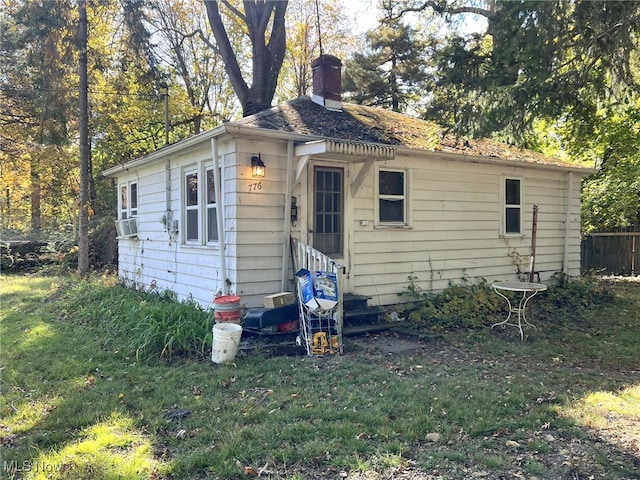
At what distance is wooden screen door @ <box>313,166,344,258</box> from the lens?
24.6ft

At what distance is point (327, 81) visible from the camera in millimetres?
8945

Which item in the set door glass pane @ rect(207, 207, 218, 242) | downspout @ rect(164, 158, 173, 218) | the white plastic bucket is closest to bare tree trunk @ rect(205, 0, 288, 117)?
downspout @ rect(164, 158, 173, 218)

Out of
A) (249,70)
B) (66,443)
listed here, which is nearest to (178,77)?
(249,70)

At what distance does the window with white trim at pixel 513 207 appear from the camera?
10.0m

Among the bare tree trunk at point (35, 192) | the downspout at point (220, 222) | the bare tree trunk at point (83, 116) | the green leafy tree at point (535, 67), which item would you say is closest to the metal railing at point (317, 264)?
the downspout at point (220, 222)

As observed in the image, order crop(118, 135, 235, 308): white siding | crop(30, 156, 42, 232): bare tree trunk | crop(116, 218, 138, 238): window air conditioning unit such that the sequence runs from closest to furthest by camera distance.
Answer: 1. crop(118, 135, 235, 308): white siding
2. crop(116, 218, 138, 238): window air conditioning unit
3. crop(30, 156, 42, 232): bare tree trunk

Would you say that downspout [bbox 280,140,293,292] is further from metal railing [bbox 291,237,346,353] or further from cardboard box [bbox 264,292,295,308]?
cardboard box [bbox 264,292,295,308]

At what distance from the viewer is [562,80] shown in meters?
6.45

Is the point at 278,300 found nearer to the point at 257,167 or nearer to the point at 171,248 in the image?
the point at 257,167

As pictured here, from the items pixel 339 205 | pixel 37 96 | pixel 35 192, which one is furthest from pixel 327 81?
pixel 35 192

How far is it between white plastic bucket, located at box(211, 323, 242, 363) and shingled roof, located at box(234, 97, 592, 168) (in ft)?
9.87

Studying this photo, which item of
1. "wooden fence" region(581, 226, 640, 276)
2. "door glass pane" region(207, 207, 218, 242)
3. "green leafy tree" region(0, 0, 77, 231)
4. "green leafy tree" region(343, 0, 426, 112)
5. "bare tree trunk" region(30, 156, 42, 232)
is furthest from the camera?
"green leafy tree" region(343, 0, 426, 112)

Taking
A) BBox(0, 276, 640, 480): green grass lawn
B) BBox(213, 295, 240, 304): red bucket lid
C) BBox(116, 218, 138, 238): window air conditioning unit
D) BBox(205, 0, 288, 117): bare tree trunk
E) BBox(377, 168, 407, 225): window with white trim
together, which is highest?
BBox(205, 0, 288, 117): bare tree trunk

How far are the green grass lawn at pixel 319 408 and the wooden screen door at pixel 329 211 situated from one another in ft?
5.44
